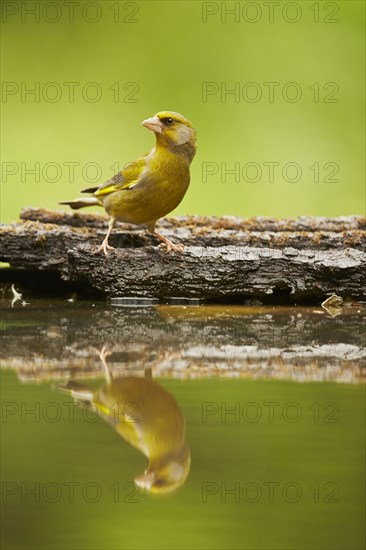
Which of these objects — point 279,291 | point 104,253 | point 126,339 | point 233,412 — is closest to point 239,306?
point 279,291

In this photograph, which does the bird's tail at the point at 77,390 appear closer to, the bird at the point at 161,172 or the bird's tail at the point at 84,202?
the bird at the point at 161,172

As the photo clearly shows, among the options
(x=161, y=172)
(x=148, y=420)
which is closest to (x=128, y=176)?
(x=161, y=172)

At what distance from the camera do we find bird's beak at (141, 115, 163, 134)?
13.1ft

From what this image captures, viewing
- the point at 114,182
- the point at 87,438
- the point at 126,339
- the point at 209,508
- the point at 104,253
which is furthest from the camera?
the point at 114,182

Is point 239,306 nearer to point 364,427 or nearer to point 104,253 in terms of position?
point 104,253

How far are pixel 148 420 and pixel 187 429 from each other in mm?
97

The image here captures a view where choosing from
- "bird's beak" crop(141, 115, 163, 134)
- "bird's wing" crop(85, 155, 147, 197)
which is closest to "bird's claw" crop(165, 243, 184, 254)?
"bird's wing" crop(85, 155, 147, 197)

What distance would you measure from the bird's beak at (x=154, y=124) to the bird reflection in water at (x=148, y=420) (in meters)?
1.78

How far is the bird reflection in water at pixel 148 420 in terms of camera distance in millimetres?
1484

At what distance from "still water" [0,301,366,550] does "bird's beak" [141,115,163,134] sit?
1.09 m

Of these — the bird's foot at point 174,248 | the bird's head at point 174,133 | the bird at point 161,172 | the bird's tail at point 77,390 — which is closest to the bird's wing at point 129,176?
the bird at point 161,172

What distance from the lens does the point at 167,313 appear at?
3584mm

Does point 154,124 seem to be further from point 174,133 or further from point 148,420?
point 148,420

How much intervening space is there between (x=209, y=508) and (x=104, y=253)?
8.45ft
